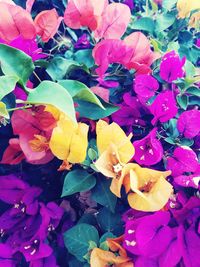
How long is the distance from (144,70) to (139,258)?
31cm

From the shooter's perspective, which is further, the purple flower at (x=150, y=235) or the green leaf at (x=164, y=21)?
the green leaf at (x=164, y=21)

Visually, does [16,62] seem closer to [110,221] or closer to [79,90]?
[79,90]

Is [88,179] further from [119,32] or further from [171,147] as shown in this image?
[119,32]

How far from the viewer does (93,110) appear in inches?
24.2

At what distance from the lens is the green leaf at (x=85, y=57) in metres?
0.66

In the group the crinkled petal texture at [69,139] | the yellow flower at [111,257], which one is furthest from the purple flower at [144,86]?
the yellow flower at [111,257]

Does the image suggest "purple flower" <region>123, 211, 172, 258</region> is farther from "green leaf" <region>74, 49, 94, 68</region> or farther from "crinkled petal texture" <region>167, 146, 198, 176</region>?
"green leaf" <region>74, 49, 94, 68</region>

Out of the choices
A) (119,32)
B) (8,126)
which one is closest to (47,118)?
(8,126)

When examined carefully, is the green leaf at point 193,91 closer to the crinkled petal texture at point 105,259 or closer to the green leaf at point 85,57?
the green leaf at point 85,57

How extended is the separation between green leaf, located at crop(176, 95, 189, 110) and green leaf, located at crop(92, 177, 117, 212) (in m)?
0.20

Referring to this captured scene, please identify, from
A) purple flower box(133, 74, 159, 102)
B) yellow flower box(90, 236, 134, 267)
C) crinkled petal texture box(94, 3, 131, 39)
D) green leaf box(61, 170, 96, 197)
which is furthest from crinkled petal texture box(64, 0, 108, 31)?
yellow flower box(90, 236, 134, 267)

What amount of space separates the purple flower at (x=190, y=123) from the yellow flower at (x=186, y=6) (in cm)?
29

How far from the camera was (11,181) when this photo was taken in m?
0.66

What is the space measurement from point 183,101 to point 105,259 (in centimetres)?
31
